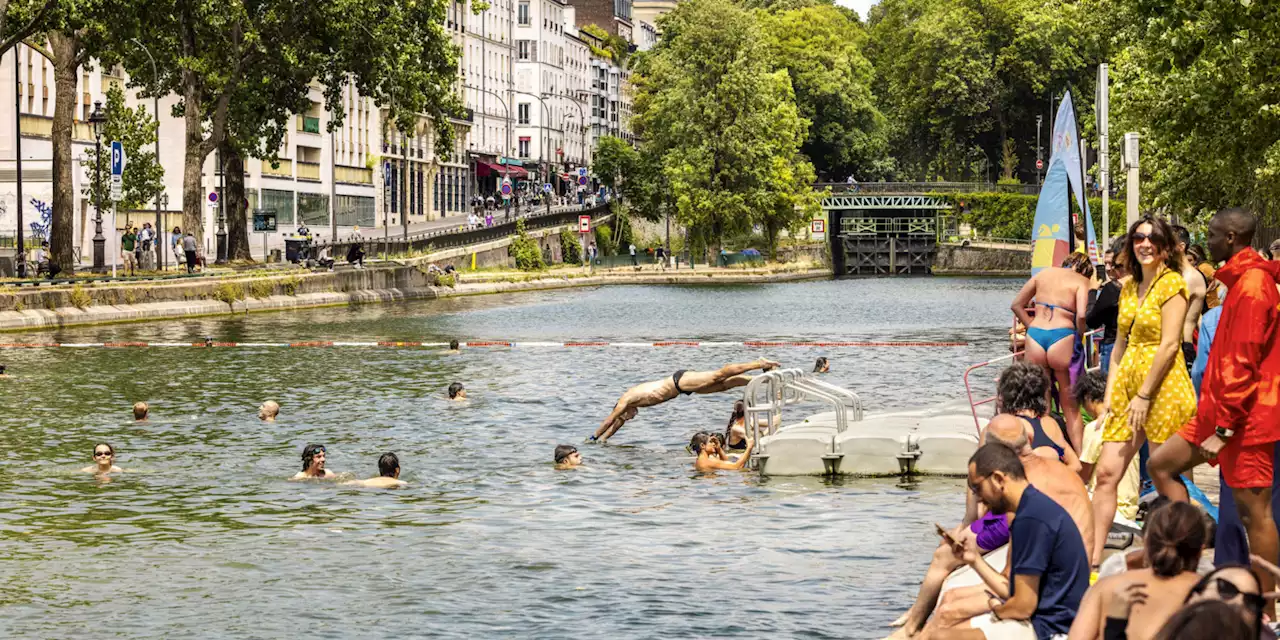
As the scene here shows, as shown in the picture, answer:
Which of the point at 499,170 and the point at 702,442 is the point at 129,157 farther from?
the point at 499,170

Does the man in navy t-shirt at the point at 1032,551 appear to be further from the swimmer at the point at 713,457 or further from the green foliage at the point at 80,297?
the green foliage at the point at 80,297

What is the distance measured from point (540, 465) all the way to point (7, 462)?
21.5ft

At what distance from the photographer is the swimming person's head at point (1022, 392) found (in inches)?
485

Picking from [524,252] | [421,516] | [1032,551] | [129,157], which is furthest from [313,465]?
[524,252]

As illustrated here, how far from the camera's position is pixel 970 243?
134 metres

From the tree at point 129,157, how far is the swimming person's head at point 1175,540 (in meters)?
56.6

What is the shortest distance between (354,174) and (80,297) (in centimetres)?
6713

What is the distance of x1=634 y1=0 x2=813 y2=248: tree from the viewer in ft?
374

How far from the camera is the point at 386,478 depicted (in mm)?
22281

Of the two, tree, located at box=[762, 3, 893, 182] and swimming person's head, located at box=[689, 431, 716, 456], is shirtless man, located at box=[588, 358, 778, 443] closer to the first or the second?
swimming person's head, located at box=[689, 431, 716, 456]

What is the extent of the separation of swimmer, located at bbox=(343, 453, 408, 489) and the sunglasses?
1602cm

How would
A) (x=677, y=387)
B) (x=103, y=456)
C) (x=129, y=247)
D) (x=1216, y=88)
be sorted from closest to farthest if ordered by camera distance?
(x=103, y=456), (x=677, y=387), (x=1216, y=88), (x=129, y=247)

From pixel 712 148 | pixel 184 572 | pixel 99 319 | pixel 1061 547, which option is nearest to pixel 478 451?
pixel 184 572

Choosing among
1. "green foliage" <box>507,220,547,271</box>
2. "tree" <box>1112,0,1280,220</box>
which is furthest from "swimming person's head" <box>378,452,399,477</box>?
"green foliage" <box>507,220,547,271</box>
